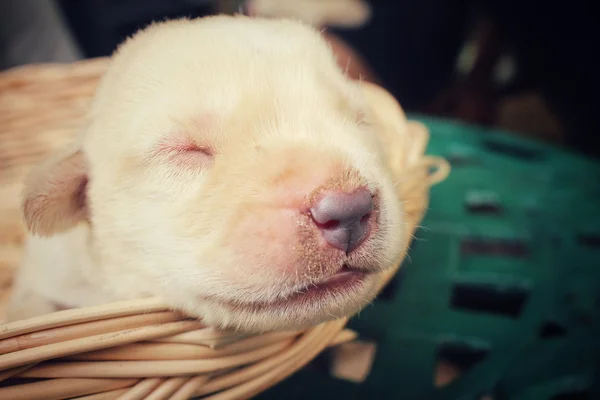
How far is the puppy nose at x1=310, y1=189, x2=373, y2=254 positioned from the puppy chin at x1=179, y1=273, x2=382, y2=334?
0.08 meters

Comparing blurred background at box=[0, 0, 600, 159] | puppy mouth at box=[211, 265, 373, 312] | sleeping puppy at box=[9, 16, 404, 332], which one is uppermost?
sleeping puppy at box=[9, 16, 404, 332]

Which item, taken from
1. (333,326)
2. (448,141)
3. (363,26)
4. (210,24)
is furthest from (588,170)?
(363,26)

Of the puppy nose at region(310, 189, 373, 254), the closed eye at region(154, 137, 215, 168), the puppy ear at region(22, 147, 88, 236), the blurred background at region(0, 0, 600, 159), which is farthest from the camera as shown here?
the blurred background at region(0, 0, 600, 159)

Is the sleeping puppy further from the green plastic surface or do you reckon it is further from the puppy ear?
the green plastic surface

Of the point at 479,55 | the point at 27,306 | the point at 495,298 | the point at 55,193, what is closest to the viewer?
the point at 55,193

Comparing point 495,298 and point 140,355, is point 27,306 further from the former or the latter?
point 495,298

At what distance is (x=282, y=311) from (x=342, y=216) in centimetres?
16

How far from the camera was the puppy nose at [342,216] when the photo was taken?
2.10 feet

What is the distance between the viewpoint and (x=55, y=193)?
0.91 metres

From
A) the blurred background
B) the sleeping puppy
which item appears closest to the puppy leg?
the sleeping puppy

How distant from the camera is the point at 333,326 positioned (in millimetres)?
856

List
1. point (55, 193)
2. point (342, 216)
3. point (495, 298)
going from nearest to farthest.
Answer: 1. point (342, 216)
2. point (55, 193)
3. point (495, 298)

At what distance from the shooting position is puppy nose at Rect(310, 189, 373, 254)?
64 centimetres

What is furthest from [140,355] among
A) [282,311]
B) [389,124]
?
[389,124]
